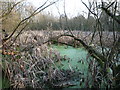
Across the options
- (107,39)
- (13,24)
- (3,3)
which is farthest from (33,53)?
(107,39)

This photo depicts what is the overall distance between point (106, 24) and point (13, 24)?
165 centimetres

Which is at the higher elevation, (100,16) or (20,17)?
(20,17)

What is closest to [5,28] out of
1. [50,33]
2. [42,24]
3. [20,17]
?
[20,17]

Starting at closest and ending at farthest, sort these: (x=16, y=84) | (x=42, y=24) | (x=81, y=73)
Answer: (x=16, y=84) < (x=81, y=73) < (x=42, y=24)

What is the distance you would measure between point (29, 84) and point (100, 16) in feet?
4.91

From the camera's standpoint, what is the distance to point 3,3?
2523 mm

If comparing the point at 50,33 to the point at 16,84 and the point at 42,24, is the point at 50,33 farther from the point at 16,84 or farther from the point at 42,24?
the point at 16,84

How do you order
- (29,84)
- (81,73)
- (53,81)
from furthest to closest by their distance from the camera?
(81,73) → (53,81) → (29,84)

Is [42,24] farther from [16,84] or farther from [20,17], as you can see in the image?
[16,84]

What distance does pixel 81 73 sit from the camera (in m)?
3.51

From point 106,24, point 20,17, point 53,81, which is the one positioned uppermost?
point 20,17

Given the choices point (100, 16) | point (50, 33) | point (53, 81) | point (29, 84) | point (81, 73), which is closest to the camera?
point (100, 16)

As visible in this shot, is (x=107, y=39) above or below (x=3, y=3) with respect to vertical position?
below

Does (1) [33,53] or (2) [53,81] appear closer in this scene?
(2) [53,81]
